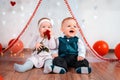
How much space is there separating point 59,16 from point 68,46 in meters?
0.78

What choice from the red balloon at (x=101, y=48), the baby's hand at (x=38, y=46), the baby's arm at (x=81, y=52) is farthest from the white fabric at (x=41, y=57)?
the red balloon at (x=101, y=48)

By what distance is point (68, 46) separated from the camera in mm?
2234

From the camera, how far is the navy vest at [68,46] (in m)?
2.22

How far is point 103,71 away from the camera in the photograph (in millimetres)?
2037

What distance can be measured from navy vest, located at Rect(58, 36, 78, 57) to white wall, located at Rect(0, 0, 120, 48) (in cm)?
67

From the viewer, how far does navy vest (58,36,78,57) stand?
2.22 m

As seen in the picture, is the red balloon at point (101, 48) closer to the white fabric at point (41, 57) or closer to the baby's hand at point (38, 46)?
the white fabric at point (41, 57)

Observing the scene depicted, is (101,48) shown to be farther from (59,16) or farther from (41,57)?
(41,57)

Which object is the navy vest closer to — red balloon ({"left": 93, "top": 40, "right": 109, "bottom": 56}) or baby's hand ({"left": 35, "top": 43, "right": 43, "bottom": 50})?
baby's hand ({"left": 35, "top": 43, "right": 43, "bottom": 50})

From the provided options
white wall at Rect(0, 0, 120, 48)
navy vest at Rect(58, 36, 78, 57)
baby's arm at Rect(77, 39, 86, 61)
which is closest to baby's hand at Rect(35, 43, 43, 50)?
navy vest at Rect(58, 36, 78, 57)

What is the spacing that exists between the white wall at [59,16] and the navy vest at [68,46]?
0.67 m

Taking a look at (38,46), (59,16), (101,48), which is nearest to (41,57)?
(38,46)

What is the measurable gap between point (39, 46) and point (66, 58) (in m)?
0.27

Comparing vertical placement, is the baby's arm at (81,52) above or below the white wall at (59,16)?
below
